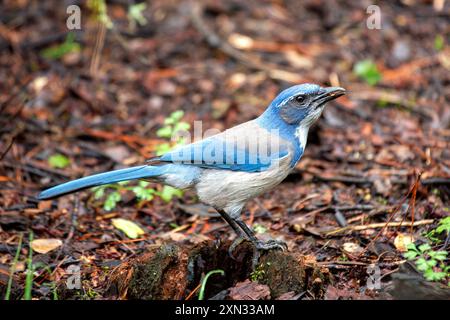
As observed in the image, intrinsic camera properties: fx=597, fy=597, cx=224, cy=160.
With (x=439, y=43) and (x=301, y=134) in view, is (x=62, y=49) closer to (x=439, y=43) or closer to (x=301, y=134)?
(x=301, y=134)

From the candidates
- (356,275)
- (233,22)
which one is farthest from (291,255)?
(233,22)

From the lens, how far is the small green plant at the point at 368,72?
9301 millimetres

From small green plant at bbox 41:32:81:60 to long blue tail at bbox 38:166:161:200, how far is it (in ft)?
16.5

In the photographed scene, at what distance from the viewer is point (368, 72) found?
9359 millimetres

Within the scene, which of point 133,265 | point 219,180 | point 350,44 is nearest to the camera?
point 133,265

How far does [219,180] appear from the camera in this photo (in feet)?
18.1

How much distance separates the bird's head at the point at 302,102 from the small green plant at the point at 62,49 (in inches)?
208

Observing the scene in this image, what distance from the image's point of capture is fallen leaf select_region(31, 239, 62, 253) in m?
5.55

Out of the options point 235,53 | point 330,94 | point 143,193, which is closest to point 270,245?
point 330,94

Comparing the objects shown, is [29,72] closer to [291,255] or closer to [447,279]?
[291,255]

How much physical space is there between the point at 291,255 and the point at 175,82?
536 cm

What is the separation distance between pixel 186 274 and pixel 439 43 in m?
7.03

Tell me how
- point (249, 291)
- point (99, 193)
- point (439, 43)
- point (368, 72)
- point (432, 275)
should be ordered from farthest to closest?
point (439, 43) < point (368, 72) < point (99, 193) < point (249, 291) < point (432, 275)

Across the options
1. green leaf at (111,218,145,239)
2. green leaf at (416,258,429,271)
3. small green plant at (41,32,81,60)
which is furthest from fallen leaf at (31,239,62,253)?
small green plant at (41,32,81,60)
